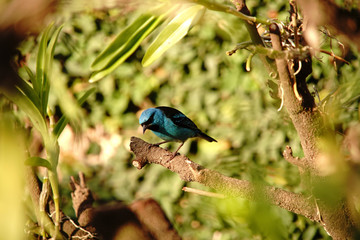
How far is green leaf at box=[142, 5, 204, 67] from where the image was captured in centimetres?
99

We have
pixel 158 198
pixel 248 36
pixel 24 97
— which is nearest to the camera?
pixel 248 36

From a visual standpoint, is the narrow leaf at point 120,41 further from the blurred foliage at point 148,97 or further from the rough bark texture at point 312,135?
the blurred foliage at point 148,97

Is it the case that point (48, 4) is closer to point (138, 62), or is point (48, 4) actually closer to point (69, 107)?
point (69, 107)

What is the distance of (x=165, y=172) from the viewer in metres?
3.91

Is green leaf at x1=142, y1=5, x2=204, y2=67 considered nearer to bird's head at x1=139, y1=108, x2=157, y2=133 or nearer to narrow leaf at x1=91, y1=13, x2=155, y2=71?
narrow leaf at x1=91, y1=13, x2=155, y2=71

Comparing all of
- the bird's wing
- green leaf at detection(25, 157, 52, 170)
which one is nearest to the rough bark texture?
green leaf at detection(25, 157, 52, 170)

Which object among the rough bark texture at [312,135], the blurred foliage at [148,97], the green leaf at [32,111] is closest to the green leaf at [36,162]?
the green leaf at [32,111]

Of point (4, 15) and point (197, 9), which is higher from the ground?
point (4, 15)

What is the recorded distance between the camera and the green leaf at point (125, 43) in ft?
3.07

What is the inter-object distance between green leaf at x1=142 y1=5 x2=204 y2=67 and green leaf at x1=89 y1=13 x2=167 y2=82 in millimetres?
86

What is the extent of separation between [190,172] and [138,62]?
284 centimetres

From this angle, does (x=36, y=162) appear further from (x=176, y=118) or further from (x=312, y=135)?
(x=176, y=118)

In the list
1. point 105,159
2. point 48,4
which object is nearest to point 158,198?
point 105,159

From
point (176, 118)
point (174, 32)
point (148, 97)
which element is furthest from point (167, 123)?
point (174, 32)
